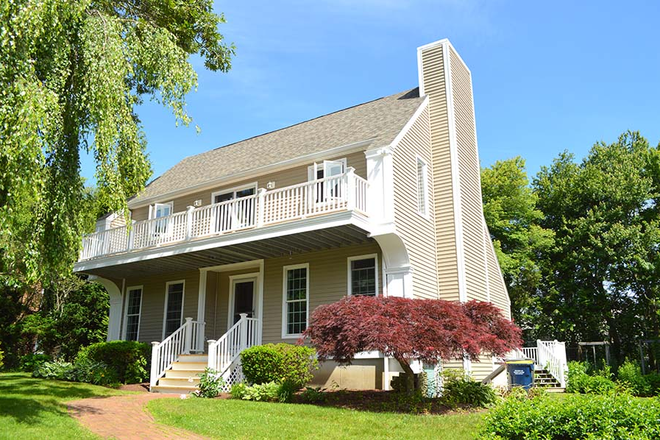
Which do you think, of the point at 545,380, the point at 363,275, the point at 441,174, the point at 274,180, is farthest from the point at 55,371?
the point at 545,380

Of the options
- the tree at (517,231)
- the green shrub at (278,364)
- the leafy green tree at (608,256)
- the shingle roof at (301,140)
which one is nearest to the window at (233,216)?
the shingle roof at (301,140)

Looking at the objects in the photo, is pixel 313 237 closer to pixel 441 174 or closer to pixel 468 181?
pixel 441 174

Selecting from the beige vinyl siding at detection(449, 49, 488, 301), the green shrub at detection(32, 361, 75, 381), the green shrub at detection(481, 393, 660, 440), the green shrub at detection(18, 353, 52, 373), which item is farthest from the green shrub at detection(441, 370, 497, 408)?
the green shrub at detection(18, 353, 52, 373)

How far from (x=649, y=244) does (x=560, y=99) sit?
31.5ft

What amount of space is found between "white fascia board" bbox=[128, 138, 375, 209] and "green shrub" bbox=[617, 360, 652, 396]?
12.3m

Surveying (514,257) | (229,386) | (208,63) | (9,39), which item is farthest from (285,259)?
(514,257)

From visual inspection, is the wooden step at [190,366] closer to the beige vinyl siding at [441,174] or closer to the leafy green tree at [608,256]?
the beige vinyl siding at [441,174]

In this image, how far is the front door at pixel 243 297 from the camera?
16.2 metres

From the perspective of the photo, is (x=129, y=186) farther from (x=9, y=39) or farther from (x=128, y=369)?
(x=128, y=369)

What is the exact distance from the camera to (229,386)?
13031mm

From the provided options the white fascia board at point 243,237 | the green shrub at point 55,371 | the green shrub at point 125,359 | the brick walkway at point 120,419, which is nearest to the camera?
the brick walkway at point 120,419

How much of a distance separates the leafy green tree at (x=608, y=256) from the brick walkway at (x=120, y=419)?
21748 mm

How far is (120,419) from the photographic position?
9.16 m

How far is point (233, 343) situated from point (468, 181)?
8890 mm
